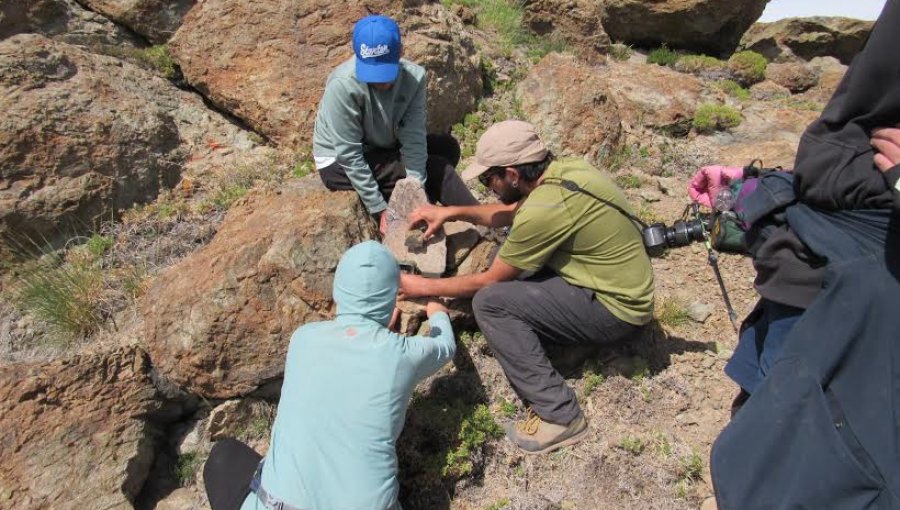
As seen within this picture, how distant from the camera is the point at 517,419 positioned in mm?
3486

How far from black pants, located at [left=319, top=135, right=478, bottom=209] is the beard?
83 centimetres

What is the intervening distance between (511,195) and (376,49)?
49.8 inches

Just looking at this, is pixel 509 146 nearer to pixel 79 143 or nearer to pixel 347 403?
pixel 347 403

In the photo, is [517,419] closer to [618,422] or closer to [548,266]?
[618,422]

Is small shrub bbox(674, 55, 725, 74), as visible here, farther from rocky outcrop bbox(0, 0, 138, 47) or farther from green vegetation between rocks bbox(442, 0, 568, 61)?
rocky outcrop bbox(0, 0, 138, 47)

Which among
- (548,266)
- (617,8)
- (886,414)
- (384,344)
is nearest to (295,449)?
(384,344)

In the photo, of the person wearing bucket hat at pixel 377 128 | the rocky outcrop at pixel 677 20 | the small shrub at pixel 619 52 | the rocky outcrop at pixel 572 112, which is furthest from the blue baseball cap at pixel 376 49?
the rocky outcrop at pixel 677 20

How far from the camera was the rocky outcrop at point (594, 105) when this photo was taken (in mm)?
6129

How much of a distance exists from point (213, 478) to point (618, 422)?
226 centimetres

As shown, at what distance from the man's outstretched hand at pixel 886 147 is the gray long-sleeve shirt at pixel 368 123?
113 inches

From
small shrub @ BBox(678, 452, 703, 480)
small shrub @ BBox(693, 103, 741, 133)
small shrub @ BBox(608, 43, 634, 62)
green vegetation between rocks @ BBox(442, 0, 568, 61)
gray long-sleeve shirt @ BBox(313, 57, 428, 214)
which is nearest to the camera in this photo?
small shrub @ BBox(678, 452, 703, 480)

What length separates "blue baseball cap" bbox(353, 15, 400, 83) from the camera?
3.57 m

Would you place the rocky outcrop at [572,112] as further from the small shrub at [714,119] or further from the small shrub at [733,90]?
the small shrub at [733,90]

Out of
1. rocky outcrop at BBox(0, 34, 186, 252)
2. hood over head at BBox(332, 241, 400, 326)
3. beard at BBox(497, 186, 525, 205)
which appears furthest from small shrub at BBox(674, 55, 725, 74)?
hood over head at BBox(332, 241, 400, 326)
